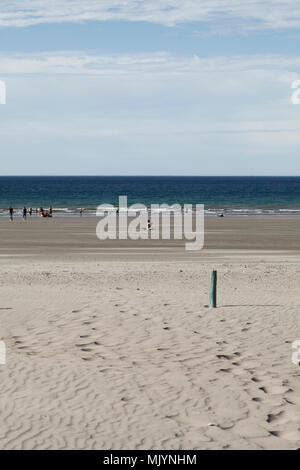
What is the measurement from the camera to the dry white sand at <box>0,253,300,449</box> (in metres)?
8.18

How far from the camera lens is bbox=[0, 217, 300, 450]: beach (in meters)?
8.23

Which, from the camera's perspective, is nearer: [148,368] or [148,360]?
[148,368]

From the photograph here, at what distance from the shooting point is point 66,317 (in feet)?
47.5

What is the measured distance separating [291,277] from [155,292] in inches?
251

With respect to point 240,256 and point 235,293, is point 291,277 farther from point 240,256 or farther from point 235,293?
point 240,256

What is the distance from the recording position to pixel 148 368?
10859 mm

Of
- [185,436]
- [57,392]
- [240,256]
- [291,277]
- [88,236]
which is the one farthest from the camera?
[88,236]

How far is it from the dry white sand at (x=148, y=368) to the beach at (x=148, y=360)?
1.0 inches

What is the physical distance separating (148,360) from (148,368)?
49cm

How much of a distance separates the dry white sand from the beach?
0.03 m

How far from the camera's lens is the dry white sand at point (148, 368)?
26.8 ft

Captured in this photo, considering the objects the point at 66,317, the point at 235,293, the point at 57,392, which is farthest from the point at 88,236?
the point at 57,392
